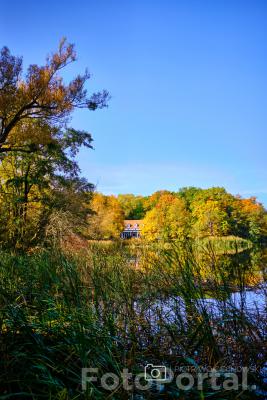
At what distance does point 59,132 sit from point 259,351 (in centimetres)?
1611

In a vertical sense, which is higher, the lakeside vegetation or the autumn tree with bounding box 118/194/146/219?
the autumn tree with bounding box 118/194/146/219

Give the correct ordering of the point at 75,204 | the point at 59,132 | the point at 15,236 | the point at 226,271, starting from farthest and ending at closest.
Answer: the point at 59,132, the point at 75,204, the point at 15,236, the point at 226,271

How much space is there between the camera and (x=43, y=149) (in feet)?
53.6

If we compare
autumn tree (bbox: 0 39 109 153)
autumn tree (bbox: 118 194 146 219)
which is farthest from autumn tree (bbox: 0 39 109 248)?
autumn tree (bbox: 118 194 146 219)

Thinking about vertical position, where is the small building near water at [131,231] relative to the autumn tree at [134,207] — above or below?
below

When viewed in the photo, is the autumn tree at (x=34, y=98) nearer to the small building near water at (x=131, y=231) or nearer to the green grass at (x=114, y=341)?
the small building near water at (x=131, y=231)

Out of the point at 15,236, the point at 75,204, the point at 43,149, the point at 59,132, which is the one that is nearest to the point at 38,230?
the point at 15,236

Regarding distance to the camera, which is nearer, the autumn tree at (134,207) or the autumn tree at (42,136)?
the autumn tree at (42,136)

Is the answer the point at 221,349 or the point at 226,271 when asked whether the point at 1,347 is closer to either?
the point at 221,349

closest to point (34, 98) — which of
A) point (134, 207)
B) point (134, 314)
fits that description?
point (134, 314)

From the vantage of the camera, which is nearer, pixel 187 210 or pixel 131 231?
pixel 131 231

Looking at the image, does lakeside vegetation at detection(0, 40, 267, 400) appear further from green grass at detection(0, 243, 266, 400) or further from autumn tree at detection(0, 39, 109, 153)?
autumn tree at detection(0, 39, 109, 153)

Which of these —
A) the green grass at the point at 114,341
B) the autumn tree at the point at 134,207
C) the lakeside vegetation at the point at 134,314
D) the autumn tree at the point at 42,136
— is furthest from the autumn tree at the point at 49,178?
the autumn tree at the point at 134,207

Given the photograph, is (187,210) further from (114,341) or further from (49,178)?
(114,341)
